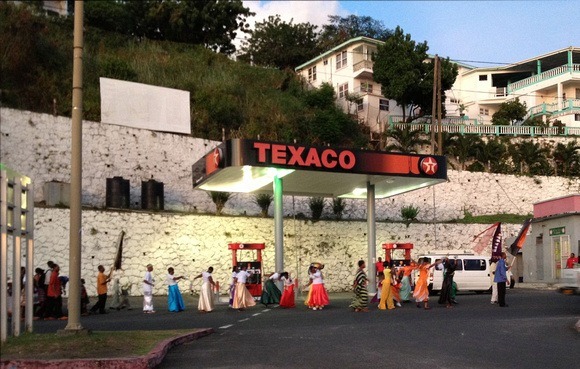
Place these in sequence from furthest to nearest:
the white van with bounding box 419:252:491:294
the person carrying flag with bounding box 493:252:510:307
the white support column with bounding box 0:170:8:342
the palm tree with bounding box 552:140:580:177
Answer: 1. the palm tree with bounding box 552:140:580:177
2. the white van with bounding box 419:252:491:294
3. the person carrying flag with bounding box 493:252:510:307
4. the white support column with bounding box 0:170:8:342

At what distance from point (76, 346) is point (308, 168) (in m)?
17.3

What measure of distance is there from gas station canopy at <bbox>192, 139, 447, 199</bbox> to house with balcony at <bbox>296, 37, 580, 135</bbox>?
80.0 feet

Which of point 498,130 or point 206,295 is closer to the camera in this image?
point 206,295

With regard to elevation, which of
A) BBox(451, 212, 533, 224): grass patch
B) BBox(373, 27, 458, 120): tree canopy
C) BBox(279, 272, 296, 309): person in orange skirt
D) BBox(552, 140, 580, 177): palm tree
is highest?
BBox(373, 27, 458, 120): tree canopy

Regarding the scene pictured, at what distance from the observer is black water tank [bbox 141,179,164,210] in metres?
35.2

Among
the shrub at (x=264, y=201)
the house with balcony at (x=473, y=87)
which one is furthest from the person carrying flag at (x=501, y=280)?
the house with balcony at (x=473, y=87)

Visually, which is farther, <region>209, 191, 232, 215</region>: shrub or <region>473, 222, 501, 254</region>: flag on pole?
<region>473, 222, 501, 254</region>: flag on pole

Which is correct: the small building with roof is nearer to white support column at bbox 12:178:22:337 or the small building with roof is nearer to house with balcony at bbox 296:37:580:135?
house with balcony at bbox 296:37:580:135

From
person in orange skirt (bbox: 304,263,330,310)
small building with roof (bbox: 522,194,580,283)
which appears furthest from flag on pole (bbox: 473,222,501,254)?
person in orange skirt (bbox: 304,263,330,310)

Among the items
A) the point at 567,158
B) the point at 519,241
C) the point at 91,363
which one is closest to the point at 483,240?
the point at 519,241

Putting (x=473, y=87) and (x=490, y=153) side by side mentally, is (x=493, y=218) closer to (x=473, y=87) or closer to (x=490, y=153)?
(x=490, y=153)

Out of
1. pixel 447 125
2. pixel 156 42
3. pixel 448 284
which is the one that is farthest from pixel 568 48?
pixel 448 284

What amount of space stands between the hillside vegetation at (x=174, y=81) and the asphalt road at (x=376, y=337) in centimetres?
2116

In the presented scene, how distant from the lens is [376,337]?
48.2 feet
